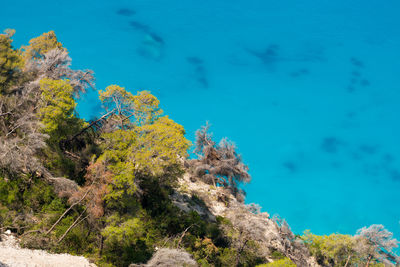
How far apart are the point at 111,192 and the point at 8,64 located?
62.6 ft

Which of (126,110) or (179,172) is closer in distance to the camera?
(126,110)

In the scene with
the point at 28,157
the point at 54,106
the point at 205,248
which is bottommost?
the point at 28,157

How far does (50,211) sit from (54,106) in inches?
380

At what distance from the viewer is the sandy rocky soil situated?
18553 mm

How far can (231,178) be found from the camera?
50688mm

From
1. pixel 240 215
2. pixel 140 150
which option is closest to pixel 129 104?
pixel 140 150

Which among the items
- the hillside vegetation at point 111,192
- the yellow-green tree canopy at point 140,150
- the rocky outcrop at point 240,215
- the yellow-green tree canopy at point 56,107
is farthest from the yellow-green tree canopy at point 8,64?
the rocky outcrop at point 240,215

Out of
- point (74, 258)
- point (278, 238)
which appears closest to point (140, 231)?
point (74, 258)

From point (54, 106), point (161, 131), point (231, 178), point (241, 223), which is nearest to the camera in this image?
point (54, 106)

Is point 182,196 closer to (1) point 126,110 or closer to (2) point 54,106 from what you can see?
(1) point 126,110

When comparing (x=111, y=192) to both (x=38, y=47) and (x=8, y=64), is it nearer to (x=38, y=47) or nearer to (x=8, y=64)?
(x=8, y=64)

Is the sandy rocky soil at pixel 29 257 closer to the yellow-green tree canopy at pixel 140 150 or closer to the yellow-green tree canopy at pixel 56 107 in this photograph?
the yellow-green tree canopy at pixel 140 150

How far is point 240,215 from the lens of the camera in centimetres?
3547

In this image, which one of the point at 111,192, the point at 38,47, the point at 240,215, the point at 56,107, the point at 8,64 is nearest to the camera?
the point at 111,192
